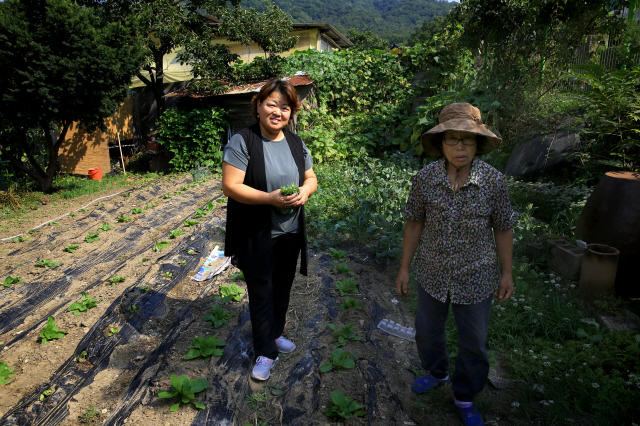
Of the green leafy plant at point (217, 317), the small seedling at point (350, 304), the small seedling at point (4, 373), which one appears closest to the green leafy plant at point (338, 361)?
the small seedling at point (350, 304)

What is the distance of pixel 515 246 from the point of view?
406 cm

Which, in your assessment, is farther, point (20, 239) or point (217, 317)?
point (20, 239)

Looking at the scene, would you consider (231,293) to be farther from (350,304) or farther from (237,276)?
(350,304)

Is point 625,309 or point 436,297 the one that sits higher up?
point 436,297

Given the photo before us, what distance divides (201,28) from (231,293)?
10.2m

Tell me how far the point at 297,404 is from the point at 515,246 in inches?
116

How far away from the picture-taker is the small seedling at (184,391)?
2.16 m

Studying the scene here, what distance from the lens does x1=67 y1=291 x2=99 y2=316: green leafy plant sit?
3283 millimetres

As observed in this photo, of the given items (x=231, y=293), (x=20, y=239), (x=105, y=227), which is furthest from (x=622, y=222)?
(x=20, y=239)

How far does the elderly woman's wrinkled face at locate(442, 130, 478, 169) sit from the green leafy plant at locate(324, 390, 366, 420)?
4.58 feet

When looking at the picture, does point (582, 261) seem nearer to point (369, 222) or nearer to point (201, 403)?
point (369, 222)

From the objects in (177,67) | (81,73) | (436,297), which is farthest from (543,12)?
(177,67)

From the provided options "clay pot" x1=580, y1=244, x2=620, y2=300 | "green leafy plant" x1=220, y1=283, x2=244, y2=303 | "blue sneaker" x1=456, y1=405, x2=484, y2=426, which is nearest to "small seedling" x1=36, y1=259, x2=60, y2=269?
"green leafy plant" x1=220, y1=283, x2=244, y2=303

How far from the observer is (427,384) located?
2324 millimetres
